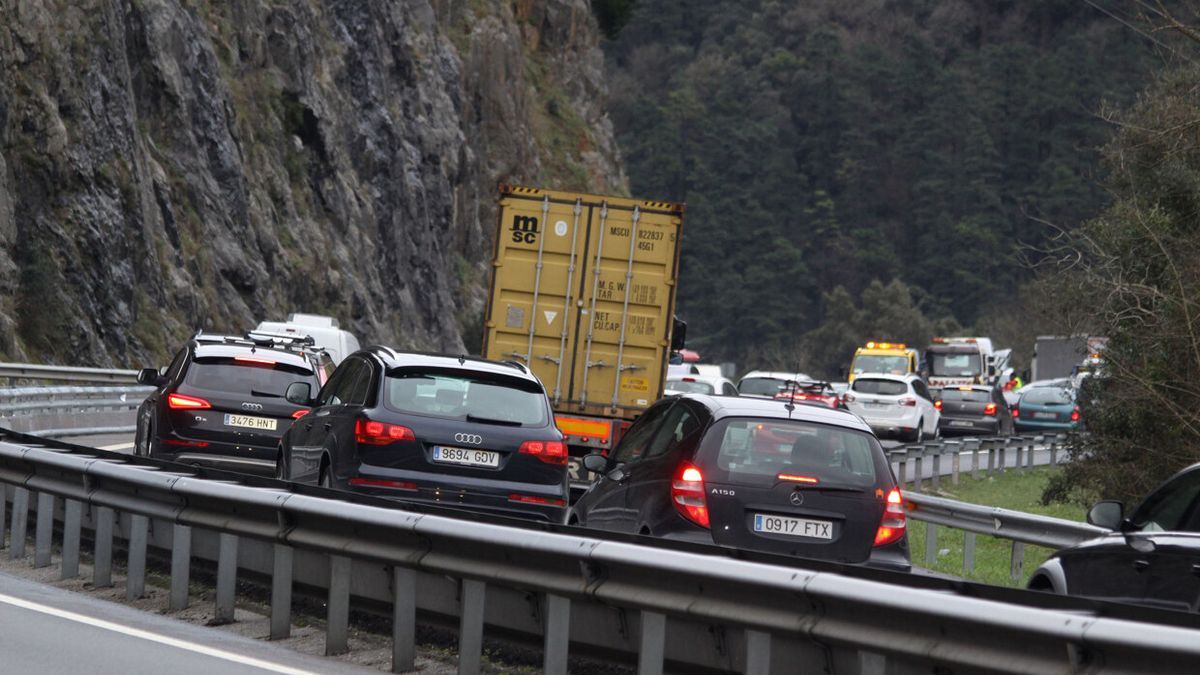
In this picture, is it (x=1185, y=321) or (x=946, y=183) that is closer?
(x=1185, y=321)

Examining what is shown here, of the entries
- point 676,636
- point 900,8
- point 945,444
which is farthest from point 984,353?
point 900,8

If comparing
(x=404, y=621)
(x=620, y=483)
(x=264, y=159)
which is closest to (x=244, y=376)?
(x=620, y=483)

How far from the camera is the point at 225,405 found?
56.3 ft

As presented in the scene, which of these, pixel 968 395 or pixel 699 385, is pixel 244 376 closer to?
pixel 699 385

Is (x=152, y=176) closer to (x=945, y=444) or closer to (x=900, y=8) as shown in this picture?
(x=945, y=444)

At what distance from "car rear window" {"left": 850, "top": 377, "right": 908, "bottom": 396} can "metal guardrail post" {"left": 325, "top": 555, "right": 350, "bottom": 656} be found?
3113cm

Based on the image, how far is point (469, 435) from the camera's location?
43.0 feet

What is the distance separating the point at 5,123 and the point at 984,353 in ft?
140

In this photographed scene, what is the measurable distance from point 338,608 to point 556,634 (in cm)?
150

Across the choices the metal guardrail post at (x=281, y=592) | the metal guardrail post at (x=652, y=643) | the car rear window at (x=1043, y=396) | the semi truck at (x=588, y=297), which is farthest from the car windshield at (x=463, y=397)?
the car rear window at (x=1043, y=396)

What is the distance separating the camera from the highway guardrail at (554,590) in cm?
630

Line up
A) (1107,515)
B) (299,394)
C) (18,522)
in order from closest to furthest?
(1107,515) < (18,522) < (299,394)

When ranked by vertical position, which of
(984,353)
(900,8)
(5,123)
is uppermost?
(900,8)

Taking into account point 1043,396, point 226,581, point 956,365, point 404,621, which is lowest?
point 956,365
